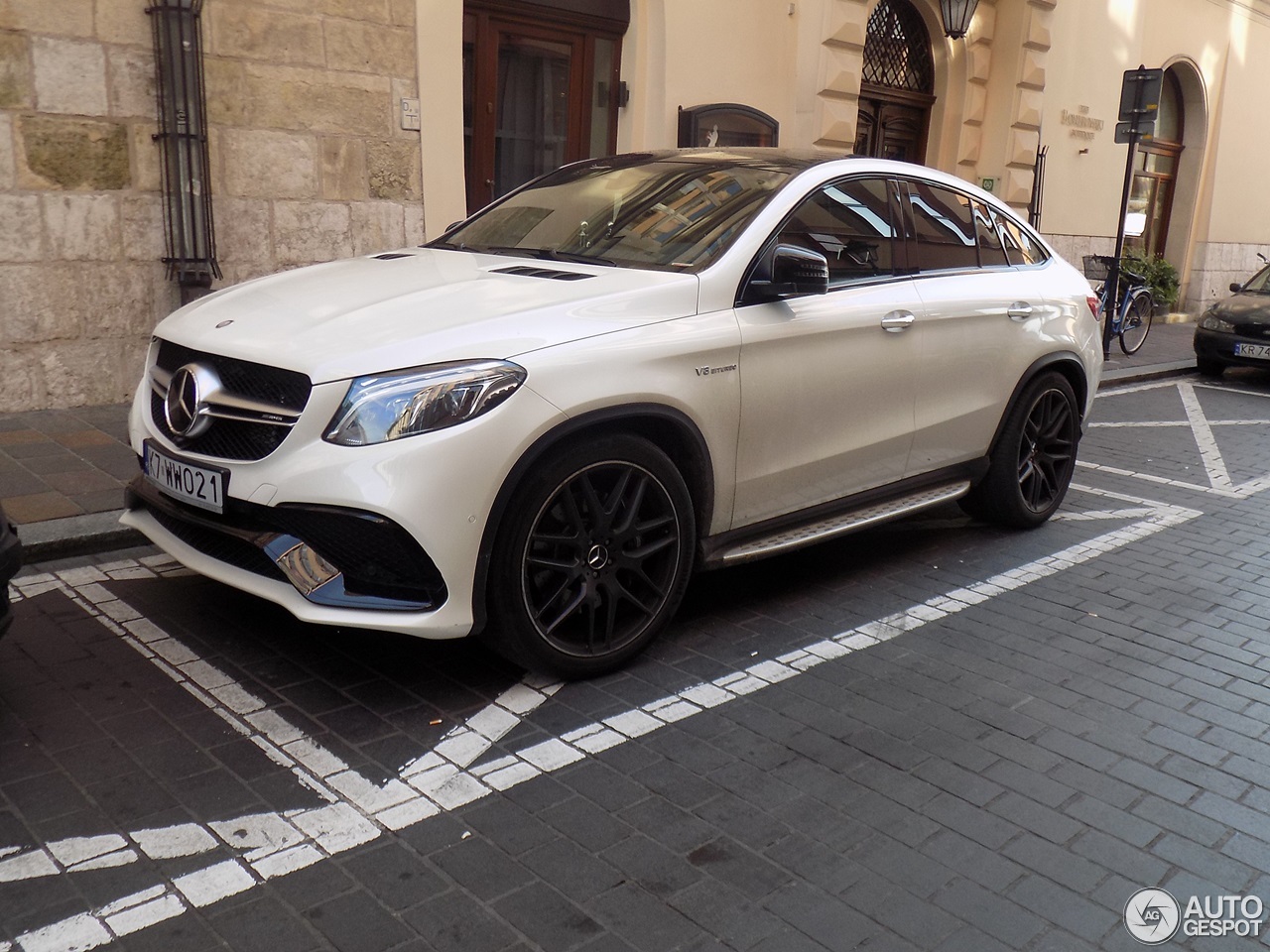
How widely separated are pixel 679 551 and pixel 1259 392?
1041 cm

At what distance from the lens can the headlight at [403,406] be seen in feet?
11.1

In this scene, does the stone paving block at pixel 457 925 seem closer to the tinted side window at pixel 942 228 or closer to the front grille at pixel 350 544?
the front grille at pixel 350 544

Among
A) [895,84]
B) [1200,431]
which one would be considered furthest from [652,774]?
[895,84]

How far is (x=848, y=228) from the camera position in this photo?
482 cm

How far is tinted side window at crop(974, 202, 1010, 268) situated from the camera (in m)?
5.60

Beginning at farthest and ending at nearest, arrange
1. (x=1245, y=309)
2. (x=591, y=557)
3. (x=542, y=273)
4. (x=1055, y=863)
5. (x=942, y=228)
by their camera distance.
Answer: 1. (x=1245, y=309)
2. (x=942, y=228)
3. (x=542, y=273)
4. (x=591, y=557)
5. (x=1055, y=863)

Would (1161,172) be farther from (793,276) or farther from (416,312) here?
(416,312)

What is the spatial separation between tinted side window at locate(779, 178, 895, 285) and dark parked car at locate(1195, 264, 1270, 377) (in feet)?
30.8

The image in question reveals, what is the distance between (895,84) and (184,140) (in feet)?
32.0

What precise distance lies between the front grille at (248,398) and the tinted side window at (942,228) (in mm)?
2903

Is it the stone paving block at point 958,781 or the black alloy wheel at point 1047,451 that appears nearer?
the stone paving block at point 958,781

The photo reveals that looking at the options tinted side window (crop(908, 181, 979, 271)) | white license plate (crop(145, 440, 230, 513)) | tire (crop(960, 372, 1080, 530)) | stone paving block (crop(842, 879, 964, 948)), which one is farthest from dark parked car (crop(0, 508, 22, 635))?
tire (crop(960, 372, 1080, 530))

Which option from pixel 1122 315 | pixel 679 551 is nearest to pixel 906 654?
pixel 679 551

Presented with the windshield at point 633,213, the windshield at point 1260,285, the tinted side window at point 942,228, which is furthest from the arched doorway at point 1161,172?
the windshield at point 633,213
